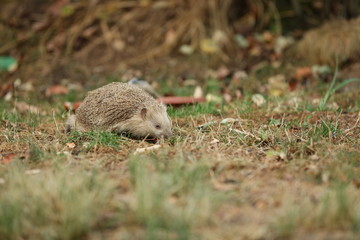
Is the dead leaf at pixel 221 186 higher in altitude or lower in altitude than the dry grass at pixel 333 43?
higher

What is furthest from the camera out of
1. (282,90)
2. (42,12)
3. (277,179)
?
(42,12)

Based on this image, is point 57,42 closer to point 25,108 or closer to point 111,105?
point 25,108

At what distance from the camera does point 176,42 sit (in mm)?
9906

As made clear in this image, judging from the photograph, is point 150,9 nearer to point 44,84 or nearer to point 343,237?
point 44,84

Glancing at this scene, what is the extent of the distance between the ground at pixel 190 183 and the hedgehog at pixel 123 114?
0.68ft

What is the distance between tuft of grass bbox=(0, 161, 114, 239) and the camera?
2916 mm

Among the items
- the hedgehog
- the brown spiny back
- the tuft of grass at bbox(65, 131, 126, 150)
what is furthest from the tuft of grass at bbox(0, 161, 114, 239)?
the brown spiny back

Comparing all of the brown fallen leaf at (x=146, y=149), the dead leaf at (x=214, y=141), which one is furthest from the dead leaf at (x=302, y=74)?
the brown fallen leaf at (x=146, y=149)

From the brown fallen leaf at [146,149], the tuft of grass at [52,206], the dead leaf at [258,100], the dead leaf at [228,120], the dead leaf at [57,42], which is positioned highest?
the dead leaf at [57,42]

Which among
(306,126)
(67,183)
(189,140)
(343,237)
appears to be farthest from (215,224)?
(306,126)

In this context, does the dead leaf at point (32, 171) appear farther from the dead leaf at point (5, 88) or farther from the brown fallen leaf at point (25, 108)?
the dead leaf at point (5, 88)

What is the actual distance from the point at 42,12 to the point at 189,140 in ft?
25.3

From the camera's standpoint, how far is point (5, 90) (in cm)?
866

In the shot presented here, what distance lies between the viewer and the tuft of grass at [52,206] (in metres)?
2.92
